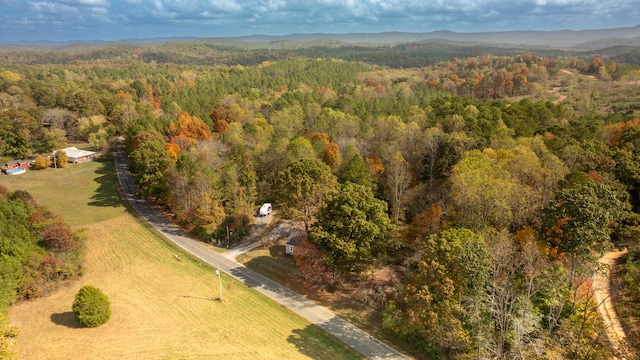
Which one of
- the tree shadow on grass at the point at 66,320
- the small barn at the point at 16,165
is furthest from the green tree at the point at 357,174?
the small barn at the point at 16,165

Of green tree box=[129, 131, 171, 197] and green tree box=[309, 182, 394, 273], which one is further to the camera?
green tree box=[129, 131, 171, 197]

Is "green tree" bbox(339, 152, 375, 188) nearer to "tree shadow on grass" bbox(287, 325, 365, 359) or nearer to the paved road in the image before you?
the paved road

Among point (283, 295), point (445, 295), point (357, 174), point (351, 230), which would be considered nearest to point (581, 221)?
point (445, 295)

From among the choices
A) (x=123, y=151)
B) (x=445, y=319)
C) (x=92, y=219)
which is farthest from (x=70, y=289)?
(x=123, y=151)

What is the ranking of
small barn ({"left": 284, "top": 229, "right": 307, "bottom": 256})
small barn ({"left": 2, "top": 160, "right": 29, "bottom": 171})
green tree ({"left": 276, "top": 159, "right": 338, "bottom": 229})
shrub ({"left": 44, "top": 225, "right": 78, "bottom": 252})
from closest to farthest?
shrub ({"left": 44, "top": 225, "right": 78, "bottom": 252}) < green tree ({"left": 276, "top": 159, "right": 338, "bottom": 229}) < small barn ({"left": 284, "top": 229, "right": 307, "bottom": 256}) < small barn ({"left": 2, "top": 160, "right": 29, "bottom": 171})

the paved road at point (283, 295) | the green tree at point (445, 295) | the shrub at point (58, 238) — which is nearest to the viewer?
the green tree at point (445, 295)

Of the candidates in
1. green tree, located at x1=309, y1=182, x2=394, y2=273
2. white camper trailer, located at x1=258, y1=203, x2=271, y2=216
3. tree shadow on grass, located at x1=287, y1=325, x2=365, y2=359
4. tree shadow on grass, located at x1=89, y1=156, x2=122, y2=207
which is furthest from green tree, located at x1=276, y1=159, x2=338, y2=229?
tree shadow on grass, located at x1=89, y1=156, x2=122, y2=207

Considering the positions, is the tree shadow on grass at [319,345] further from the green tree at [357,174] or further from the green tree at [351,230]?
the green tree at [357,174]
